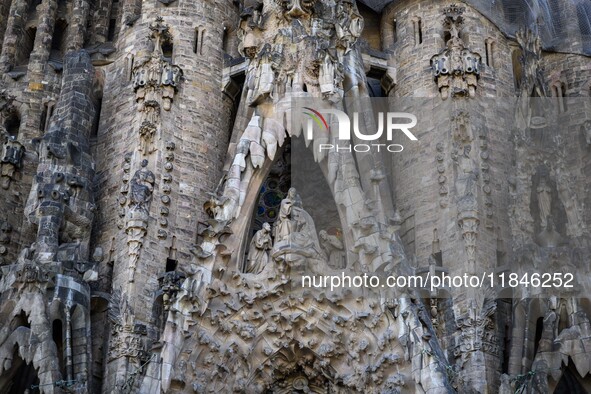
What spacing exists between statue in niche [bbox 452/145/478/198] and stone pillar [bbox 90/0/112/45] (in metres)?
7.82

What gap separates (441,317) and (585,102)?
17.9ft

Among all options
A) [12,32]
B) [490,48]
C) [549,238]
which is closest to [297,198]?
[549,238]

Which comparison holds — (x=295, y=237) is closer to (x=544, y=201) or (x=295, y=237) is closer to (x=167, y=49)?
(x=544, y=201)

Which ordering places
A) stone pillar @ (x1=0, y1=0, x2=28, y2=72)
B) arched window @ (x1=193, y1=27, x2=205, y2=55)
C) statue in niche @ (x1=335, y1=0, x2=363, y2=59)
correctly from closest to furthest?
statue in niche @ (x1=335, y1=0, x2=363, y2=59)
arched window @ (x1=193, y1=27, x2=205, y2=55)
stone pillar @ (x1=0, y1=0, x2=28, y2=72)

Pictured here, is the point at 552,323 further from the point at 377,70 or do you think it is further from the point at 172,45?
the point at 172,45

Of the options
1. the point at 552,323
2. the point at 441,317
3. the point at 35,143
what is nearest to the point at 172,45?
the point at 35,143

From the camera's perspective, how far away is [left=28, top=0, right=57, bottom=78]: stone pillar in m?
24.4

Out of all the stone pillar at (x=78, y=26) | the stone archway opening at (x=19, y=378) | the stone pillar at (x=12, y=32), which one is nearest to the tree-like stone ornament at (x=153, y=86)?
the stone pillar at (x=78, y=26)

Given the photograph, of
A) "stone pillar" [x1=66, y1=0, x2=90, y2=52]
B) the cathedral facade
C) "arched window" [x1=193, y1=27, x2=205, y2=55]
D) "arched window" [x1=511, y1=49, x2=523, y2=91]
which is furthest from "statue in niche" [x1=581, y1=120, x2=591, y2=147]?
"stone pillar" [x1=66, y1=0, x2=90, y2=52]

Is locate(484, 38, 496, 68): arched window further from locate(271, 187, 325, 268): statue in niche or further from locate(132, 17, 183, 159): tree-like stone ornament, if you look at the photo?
locate(132, 17, 183, 159): tree-like stone ornament

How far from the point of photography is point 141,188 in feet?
69.7

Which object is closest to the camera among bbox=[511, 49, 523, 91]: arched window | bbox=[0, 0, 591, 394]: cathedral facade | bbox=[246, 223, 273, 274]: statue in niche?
bbox=[0, 0, 591, 394]: cathedral facade

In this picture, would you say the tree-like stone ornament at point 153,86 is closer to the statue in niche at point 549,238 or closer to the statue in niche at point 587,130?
the statue in niche at point 549,238

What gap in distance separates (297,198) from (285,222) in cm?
60
